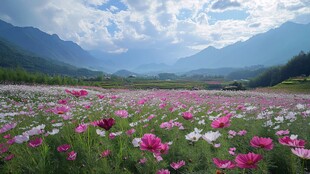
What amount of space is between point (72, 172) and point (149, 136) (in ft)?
3.71

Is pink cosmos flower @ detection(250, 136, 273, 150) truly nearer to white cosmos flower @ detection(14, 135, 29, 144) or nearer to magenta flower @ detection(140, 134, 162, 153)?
magenta flower @ detection(140, 134, 162, 153)

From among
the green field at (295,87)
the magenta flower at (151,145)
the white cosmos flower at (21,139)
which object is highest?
the magenta flower at (151,145)

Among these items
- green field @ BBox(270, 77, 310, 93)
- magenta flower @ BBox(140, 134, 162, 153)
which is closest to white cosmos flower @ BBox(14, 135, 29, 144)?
magenta flower @ BBox(140, 134, 162, 153)

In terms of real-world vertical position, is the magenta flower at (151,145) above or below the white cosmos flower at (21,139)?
above

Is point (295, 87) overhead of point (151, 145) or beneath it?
beneath

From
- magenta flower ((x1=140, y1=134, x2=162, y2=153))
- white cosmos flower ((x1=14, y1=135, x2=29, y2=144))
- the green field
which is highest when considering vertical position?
magenta flower ((x1=140, y1=134, x2=162, y2=153))

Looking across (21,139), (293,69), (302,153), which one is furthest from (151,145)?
(293,69)

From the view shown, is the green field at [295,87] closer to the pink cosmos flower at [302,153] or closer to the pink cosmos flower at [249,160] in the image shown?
the pink cosmos flower at [302,153]

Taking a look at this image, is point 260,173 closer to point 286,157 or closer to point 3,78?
point 286,157

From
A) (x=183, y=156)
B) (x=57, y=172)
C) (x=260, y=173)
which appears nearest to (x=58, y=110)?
(x=57, y=172)

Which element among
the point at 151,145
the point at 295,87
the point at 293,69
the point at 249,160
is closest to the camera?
the point at 249,160

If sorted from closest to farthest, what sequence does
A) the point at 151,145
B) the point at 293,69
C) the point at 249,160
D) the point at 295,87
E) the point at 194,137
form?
the point at 249,160 → the point at 151,145 → the point at 194,137 → the point at 295,87 → the point at 293,69

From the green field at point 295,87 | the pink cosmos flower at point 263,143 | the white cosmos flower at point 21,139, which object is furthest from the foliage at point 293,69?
the white cosmos flower at point 21,139

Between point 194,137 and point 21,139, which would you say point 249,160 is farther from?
point 21,139
